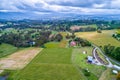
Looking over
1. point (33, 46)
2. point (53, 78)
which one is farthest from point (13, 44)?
point (53, 78)

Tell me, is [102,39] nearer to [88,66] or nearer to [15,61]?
[88,66]

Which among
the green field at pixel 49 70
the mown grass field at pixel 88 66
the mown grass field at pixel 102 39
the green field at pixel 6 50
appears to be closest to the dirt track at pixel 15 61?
the green field at pixel 49 70

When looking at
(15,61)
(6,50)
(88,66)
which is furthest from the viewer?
(6,50)

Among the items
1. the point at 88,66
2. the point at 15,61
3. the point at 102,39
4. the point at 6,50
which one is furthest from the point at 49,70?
the point at 102,39

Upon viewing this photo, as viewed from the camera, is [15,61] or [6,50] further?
[6,50]

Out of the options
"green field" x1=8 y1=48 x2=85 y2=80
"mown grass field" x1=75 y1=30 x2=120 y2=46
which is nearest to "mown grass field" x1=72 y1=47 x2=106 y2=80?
"green field" x1=8 y1=48 x2=85 y2=80

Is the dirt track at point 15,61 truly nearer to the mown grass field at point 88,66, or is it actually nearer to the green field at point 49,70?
the green field at point 49,70

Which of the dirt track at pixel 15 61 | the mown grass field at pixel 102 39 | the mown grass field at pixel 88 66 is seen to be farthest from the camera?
the mown grass field at pixel 102 39

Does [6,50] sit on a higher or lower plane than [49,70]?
lower

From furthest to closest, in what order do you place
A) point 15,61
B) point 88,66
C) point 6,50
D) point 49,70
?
point 6,50, point 15,61, point 88,66, point 49,70
